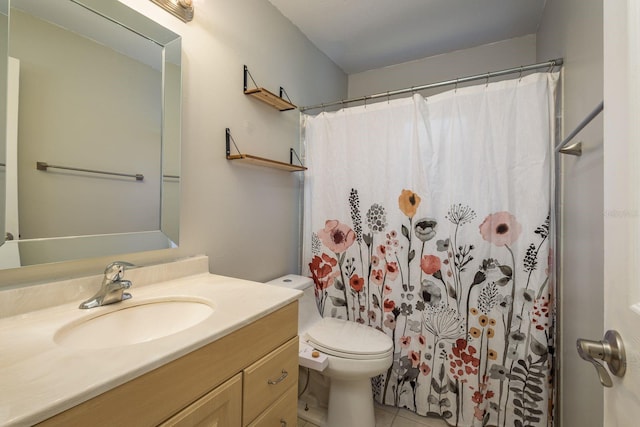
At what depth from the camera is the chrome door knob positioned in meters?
0.45

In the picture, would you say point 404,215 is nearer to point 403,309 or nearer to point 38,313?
point 403,309

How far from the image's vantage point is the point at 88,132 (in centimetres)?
95

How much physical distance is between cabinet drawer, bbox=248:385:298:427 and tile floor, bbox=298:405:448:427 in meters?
0.75

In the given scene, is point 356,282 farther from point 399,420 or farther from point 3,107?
point 3,107

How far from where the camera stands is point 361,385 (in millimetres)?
1450

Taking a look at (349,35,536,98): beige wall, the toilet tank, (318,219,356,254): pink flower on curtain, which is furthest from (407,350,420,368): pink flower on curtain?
(349,35,536,98): beige wall

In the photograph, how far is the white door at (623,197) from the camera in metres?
0.42

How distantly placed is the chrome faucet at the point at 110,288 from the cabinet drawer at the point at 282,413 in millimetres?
581

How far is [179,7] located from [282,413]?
1648 mm

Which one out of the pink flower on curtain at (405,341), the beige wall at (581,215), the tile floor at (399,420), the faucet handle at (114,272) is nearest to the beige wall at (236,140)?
the faucet handle at (114,272)

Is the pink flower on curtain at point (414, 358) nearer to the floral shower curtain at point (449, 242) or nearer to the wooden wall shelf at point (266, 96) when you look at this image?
the floral shower curtain at point (449, 242)

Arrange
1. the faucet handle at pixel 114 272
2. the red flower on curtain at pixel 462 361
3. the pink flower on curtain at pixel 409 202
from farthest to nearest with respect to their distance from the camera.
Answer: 1. the pink flower on curtain at pixel 409 202
2. the red flower on curtain at pixel 462 361
3. the faucet handle at pixel 114 272

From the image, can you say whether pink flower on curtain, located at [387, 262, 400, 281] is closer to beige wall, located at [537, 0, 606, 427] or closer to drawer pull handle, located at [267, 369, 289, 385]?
beige wall, located at [537, 0, 606, 427]

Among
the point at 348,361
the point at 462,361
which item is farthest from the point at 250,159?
the point at 462,361
